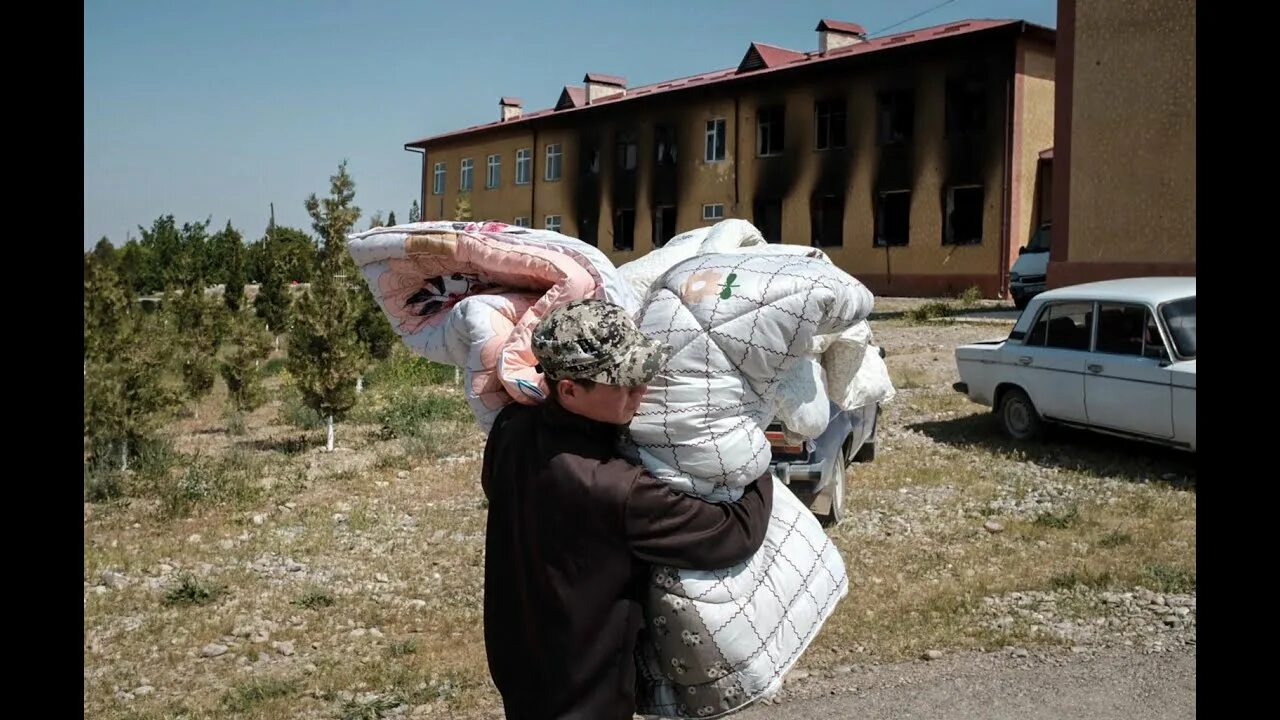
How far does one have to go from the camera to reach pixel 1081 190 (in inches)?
867

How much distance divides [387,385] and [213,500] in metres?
8.09

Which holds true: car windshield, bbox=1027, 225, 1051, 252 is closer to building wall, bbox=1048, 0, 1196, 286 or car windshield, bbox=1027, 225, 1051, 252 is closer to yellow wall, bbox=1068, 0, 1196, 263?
building wall, bbox=1048, 0, 1196, 286

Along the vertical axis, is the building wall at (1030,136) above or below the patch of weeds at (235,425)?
above

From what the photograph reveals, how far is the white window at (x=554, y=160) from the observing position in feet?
133

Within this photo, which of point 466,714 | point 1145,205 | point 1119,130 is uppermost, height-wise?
point 1119,130

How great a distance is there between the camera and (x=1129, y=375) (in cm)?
906

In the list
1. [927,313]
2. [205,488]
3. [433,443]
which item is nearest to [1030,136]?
[927,313]

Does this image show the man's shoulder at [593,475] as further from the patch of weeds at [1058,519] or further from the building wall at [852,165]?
the building wall at [852,165]

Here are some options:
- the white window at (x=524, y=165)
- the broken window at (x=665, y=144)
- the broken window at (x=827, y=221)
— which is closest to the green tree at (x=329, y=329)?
the broken window at (x=827, y=221)

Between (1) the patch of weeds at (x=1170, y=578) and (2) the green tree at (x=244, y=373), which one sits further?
(2) the green tree at (x=244, y=373)

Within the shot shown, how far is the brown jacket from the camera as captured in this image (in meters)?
2.41

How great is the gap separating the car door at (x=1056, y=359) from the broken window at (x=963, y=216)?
18.0m
